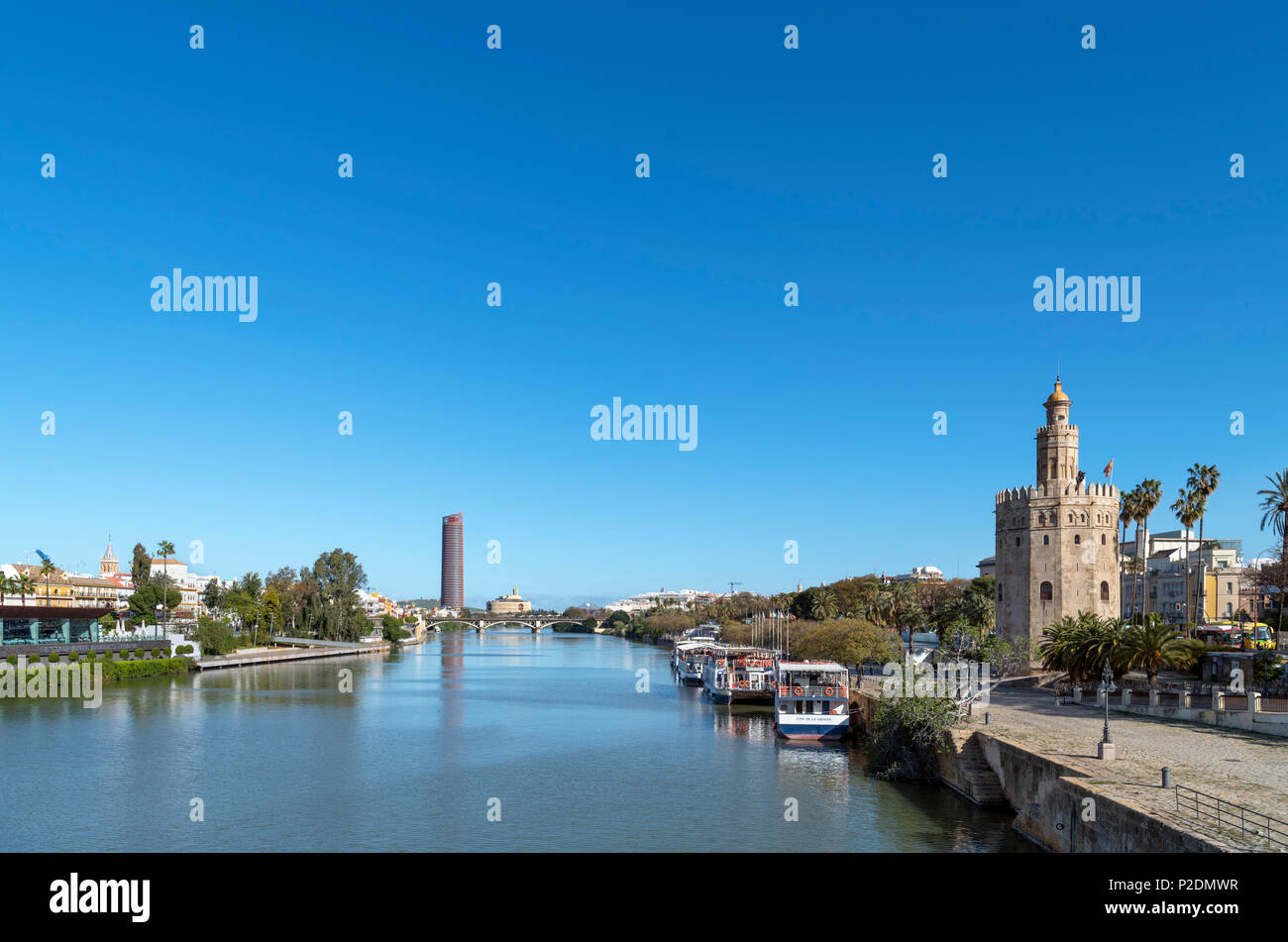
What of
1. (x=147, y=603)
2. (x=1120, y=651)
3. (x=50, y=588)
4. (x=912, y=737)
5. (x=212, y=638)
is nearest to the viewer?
(x=912, y=737)

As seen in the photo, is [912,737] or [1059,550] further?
[1059,550]

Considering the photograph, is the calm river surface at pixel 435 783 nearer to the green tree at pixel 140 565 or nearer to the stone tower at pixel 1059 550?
the stone tower at pixel 1059 550

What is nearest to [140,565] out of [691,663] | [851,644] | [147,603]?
[147,603]

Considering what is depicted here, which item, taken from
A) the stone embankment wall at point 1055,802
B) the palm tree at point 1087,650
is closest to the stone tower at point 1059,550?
the palm tree at point 1087,650

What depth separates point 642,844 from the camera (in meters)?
30.0

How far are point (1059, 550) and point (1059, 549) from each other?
0.07 meters

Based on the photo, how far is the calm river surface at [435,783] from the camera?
3069cm

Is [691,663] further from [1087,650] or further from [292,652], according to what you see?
[1087,650]

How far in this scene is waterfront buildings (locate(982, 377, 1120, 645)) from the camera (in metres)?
68.2

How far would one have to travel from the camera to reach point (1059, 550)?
226 feet

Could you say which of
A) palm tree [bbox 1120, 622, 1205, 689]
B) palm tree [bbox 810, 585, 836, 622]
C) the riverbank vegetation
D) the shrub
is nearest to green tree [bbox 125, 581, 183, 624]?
palm tree [bbox 810, 585, 836, 622]

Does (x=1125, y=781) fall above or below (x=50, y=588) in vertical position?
above
